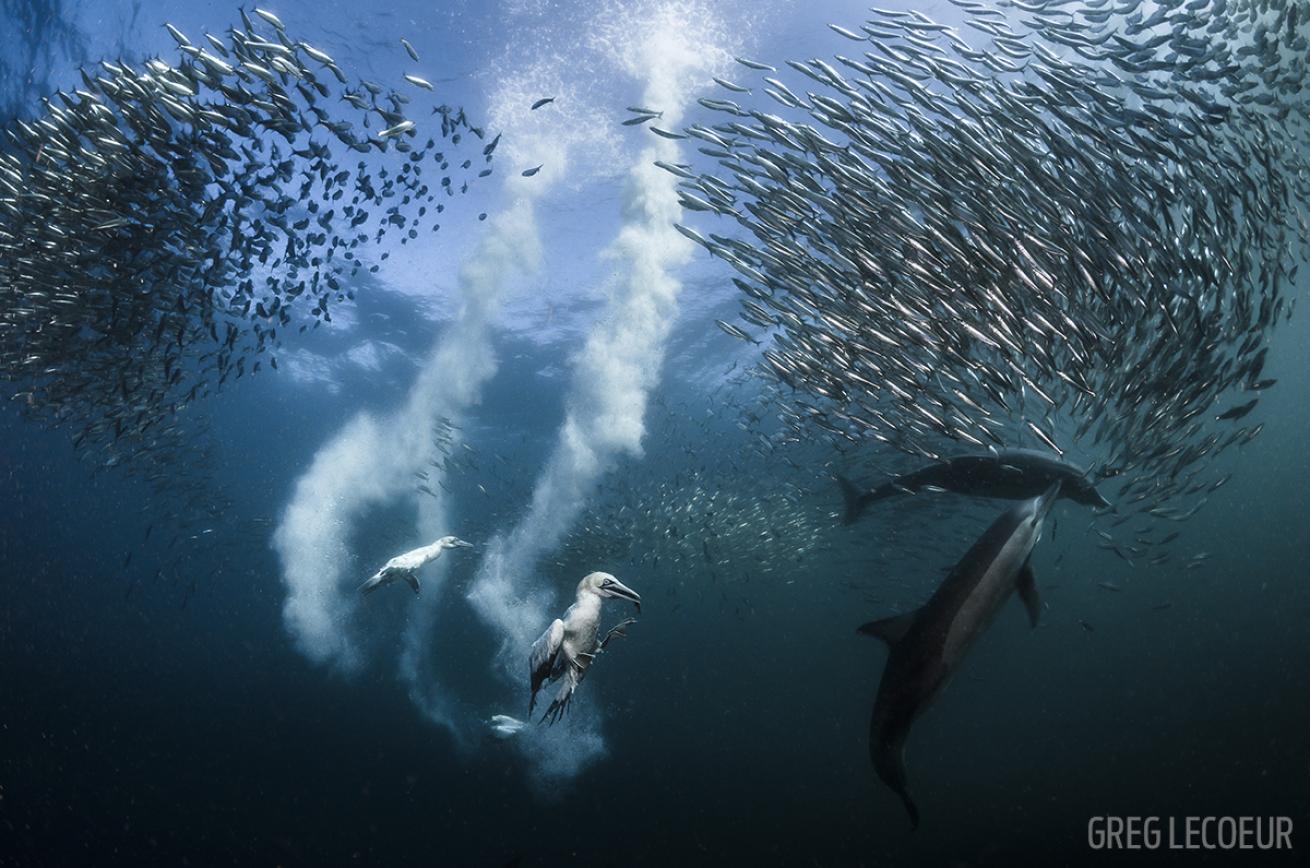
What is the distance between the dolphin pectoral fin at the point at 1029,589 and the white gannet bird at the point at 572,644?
347cm

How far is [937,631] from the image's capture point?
4.30 m

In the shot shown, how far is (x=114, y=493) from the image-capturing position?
5112 cm

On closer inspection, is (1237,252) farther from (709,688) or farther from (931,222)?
(709,688)

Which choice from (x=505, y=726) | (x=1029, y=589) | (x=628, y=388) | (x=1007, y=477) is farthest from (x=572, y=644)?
(x=628, y=388)

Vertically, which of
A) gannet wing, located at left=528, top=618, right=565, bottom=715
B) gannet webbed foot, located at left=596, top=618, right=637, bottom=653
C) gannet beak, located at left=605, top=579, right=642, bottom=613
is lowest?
gannet wing, located at left=528, top=618, right=565, bottom=715

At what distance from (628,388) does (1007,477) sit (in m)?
20.3

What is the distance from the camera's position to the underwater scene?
23.1 feet

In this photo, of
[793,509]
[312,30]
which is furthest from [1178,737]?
[312,30]

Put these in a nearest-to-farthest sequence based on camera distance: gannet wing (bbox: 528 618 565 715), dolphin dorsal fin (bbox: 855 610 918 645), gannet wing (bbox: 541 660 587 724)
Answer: gannet wing (bbox: 541 660 587 724)
gannet wing (bbox: 528 618 565 715)
dolphin dorsal fin (bbox: 855 610 918 645)

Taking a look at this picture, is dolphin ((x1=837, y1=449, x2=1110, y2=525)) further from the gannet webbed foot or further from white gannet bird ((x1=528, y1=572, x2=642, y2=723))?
white gannet bird ((x1=528, y1=572, x2=642, y2=723))

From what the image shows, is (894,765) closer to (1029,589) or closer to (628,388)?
(1029,589)

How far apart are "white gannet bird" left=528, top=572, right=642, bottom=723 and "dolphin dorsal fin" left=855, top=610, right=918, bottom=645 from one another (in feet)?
6.40

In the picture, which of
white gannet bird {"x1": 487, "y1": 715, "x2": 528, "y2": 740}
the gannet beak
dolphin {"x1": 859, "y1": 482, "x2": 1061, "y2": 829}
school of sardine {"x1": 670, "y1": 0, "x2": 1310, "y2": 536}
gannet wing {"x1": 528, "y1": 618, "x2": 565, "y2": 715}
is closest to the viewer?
gannet wing {"x1": 528, "y1": 618, "x2": 565, "y2": 715}

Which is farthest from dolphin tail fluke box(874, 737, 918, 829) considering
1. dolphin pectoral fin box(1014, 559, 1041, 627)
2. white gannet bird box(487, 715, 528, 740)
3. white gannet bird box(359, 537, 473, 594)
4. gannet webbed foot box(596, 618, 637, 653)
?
white gannet bird box(487, 715, 528, 740)
